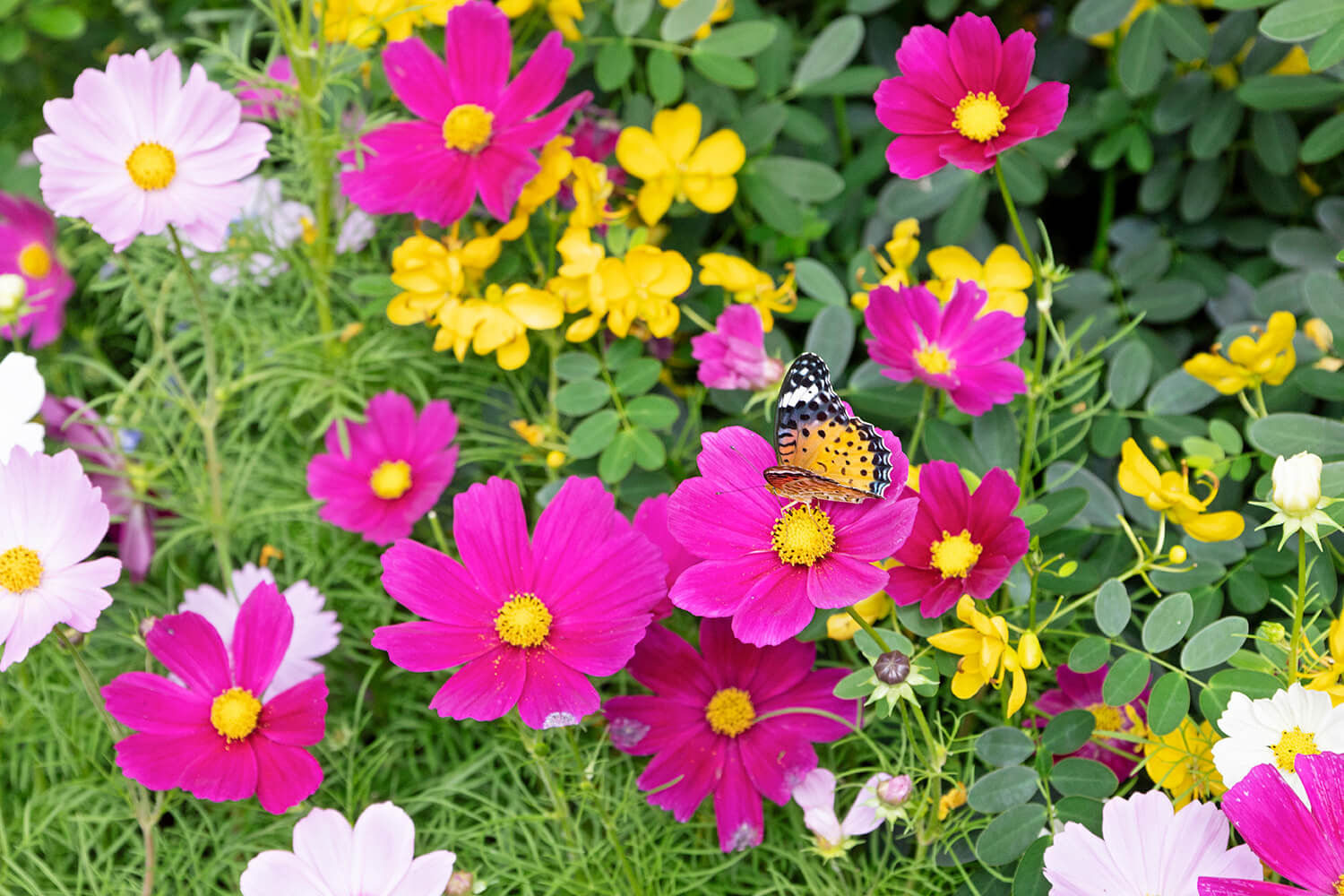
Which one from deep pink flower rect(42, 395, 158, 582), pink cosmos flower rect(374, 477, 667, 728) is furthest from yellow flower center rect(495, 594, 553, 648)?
deep pink flower rect(42, 395, 158, 582)

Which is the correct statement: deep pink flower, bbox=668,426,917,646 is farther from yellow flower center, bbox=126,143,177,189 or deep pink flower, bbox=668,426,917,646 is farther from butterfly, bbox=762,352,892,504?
yellow flower center, bbox=126,143,177,189

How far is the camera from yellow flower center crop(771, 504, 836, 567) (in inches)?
27.7

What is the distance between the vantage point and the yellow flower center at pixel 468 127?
0.93 m

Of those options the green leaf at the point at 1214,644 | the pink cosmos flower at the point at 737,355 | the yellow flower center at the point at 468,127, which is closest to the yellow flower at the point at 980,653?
the green leaf at the point at 1214,644

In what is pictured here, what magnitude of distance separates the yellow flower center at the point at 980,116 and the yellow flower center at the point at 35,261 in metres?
1.00

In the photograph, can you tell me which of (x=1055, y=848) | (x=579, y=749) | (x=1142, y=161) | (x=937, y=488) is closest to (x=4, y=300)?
(x=579, y=749)

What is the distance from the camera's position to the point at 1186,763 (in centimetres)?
79

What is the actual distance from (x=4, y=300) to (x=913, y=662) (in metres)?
0.72

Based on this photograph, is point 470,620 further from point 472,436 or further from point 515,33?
point 515,33

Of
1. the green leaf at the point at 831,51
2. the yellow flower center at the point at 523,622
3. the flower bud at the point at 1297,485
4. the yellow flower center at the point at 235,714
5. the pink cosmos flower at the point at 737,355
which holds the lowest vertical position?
the yellow flower center at the point at 235,714

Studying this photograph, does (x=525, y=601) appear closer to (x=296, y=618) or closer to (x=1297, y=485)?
(x=296, y=618)

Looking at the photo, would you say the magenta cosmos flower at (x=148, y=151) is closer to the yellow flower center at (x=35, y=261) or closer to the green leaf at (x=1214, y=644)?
the yellow flower center at (x=35, y=261)

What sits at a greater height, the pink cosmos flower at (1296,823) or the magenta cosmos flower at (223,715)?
the pink cosmos flower at (1296,823)

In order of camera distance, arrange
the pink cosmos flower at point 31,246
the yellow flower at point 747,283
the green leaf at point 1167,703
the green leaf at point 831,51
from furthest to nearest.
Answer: the pink cosmos flower at point 31,246 → the green leaf at point 831,51 → the yellow flower at point 747,283 → the green leaf at point 1167,703
